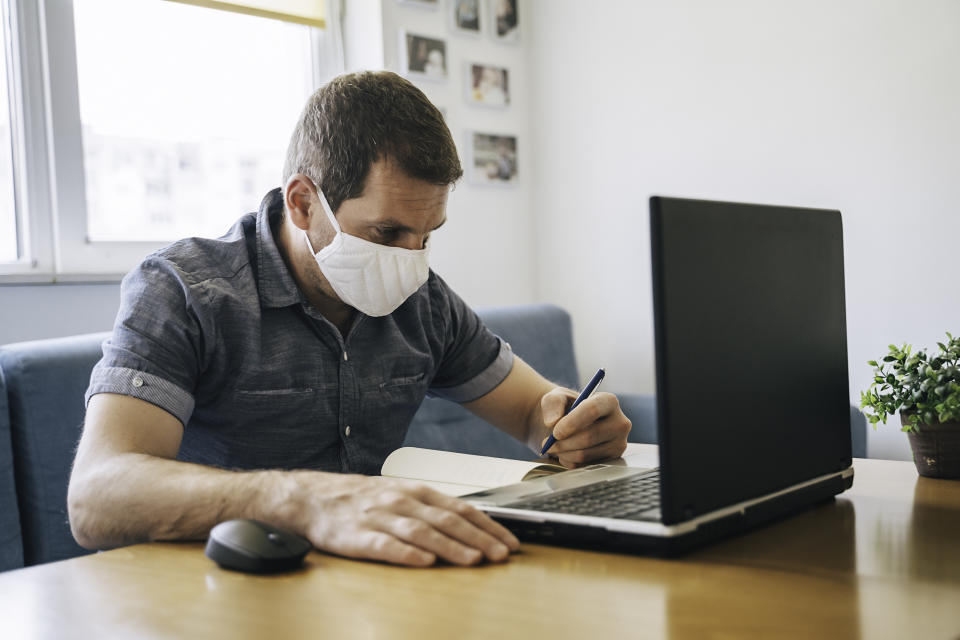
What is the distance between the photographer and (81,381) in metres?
1.56

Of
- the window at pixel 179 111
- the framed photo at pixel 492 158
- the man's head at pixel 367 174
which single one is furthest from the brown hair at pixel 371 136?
the framed photo at pixel 492 158

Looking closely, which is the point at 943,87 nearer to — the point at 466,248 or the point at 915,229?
the point at 915,229

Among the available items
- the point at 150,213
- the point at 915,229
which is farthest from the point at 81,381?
the point at 915,229

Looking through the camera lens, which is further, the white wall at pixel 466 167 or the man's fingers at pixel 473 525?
the white wall at pixel 466 167

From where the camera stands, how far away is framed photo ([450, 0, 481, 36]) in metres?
2.93

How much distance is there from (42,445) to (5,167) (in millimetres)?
907

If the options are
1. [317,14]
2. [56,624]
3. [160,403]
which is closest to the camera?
[56,624]

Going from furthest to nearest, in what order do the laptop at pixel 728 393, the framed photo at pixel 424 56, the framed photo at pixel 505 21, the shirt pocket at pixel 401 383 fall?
the framed photo at pixel 505 21 < the framed photo at pixel 424 56 < the shirt pocket at pixel 401 383 < the laptop at pixel 728 393

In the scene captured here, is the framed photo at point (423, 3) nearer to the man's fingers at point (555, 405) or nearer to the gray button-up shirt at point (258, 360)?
the gray button-up shirt at point (258, 360)

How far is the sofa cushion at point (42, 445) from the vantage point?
4.92 ft

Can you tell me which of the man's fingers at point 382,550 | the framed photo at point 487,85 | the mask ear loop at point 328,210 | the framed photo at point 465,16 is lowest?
the man's fingers at point 382,550

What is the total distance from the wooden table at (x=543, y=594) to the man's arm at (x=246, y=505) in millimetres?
20

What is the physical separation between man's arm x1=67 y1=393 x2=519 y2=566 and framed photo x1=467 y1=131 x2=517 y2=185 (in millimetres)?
2127

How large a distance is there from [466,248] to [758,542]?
7.57 ft
